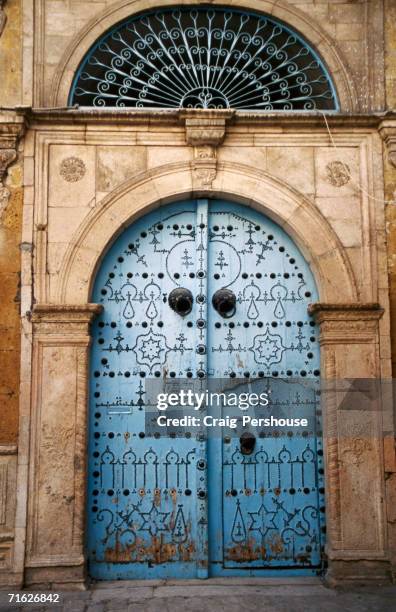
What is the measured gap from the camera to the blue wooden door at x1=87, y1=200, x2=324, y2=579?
5.60 metres

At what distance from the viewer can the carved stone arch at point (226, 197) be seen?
571cm

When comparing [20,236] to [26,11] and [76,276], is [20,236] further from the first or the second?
[26,11]

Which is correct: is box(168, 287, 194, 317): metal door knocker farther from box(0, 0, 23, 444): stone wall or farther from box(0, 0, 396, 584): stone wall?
box(0, 0, 23, 444): stone wall

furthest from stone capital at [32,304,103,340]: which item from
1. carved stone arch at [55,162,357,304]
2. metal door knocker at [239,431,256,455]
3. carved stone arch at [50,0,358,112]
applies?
carved stone arch at [50,0,358,112]

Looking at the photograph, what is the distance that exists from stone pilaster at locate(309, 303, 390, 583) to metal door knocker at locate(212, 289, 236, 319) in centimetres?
65

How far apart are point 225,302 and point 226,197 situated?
0.90 meters

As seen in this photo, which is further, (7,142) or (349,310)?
(7,142)

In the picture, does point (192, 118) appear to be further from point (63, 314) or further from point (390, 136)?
point (63, 314)

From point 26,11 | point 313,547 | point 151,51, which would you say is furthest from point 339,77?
point 313,547

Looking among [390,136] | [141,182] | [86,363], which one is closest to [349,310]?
[390,136]

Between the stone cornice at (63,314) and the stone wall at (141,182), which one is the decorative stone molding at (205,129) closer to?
the stone wall at (141,182)

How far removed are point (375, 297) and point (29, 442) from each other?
300 centimetres

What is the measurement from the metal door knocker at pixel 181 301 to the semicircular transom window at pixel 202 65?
163 cm

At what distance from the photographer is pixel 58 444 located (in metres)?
5.46
